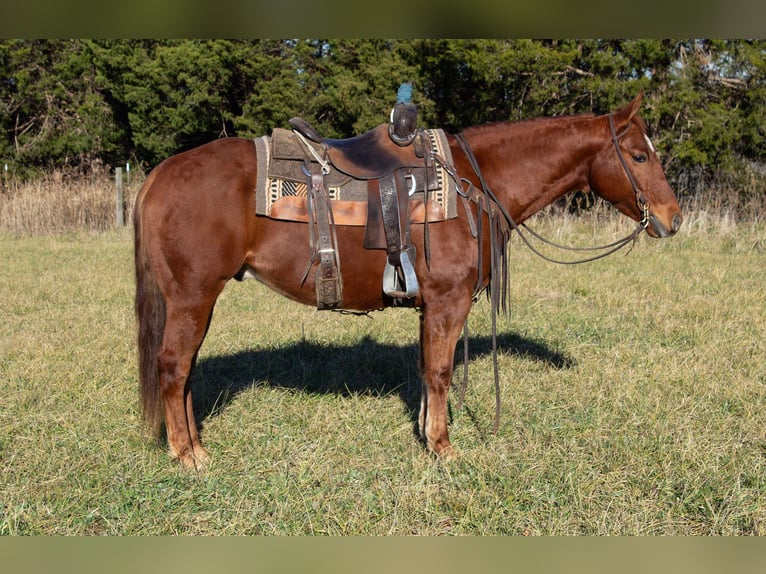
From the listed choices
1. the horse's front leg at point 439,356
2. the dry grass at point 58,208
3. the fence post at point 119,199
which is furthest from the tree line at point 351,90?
the horse's front leg at point 439,356

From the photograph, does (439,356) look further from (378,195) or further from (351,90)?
(351,90)

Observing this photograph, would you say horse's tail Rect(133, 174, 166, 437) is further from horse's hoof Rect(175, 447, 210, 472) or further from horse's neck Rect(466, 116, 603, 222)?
horse's neck Rect(466, 116, 603, 222)

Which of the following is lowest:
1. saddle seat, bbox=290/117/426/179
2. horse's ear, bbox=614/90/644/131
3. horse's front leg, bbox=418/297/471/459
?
horse's front leg, bbox=418/297/471/459

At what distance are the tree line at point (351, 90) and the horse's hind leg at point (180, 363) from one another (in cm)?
1402

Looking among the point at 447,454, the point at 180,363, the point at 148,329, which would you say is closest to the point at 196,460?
the point at 180,363

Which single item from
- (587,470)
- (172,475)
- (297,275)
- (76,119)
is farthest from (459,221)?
(76,119)

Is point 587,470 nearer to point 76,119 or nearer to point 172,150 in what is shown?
point 172,150

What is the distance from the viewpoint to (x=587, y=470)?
Answer: 3430 millimetres

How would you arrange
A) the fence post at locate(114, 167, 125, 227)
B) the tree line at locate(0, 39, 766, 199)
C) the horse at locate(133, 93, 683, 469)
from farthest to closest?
1. the tree line at locate(0, 39, 766, 199)
2. the fence post at locate(114, 167, 125, 227)
3. the horse at locate(133, 93, 683, 469)

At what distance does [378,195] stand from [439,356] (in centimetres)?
101

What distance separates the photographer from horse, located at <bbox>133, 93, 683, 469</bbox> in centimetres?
336

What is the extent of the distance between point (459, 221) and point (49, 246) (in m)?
10.6

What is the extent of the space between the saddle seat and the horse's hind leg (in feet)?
3.38

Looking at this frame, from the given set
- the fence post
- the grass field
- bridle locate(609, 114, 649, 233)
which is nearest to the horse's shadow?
the grass field
